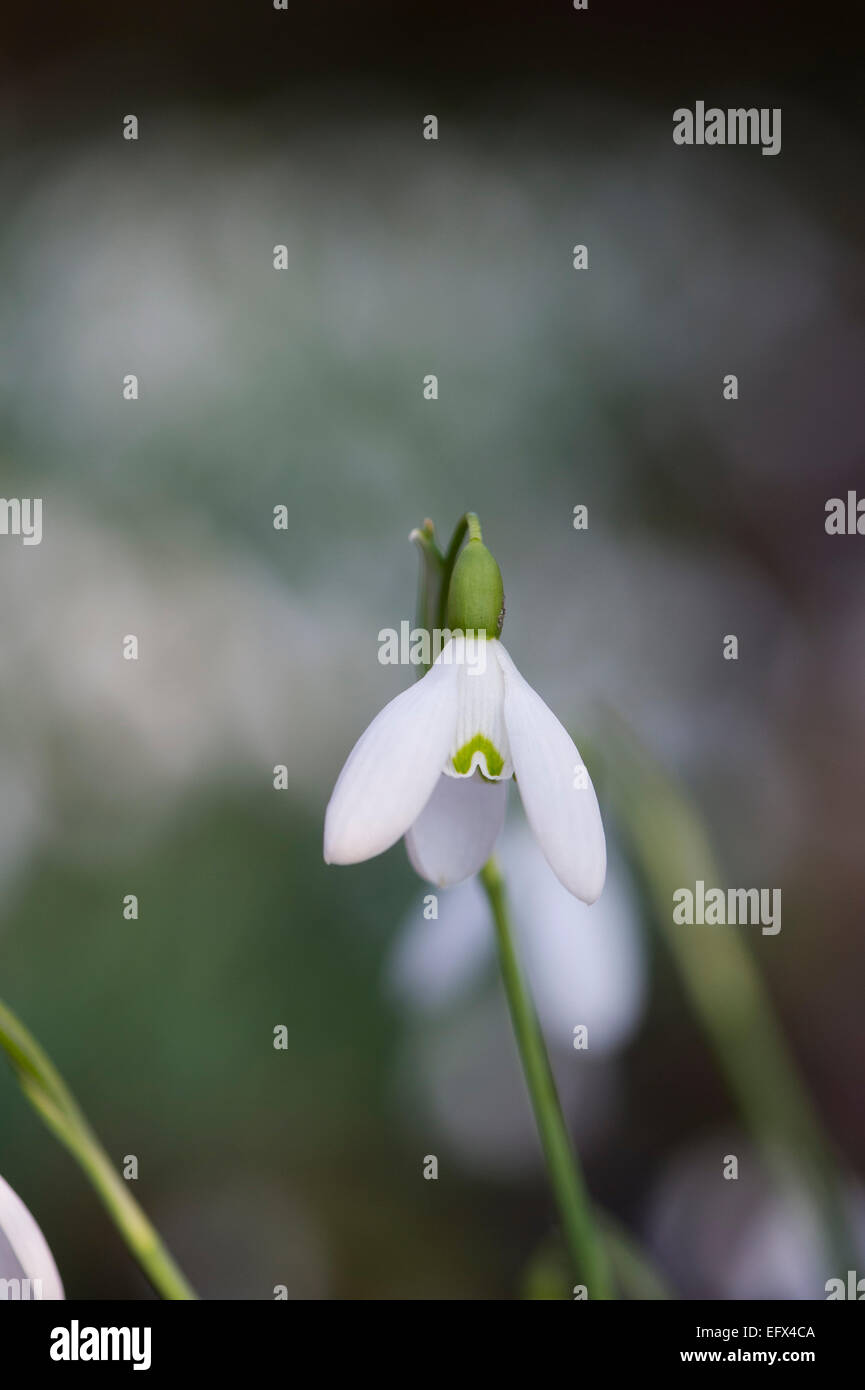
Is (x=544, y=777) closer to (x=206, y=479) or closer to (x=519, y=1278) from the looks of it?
(x=519, y=1278)

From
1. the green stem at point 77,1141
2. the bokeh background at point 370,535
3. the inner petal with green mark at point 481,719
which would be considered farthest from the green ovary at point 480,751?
the bokeh background at point 370,535

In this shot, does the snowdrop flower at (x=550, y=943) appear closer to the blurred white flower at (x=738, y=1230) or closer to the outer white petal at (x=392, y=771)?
the blurred white flower at (x=738, y=1230)

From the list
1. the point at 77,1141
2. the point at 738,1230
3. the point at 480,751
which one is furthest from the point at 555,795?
the point at 738,1230

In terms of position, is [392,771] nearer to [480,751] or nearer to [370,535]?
[480,751]

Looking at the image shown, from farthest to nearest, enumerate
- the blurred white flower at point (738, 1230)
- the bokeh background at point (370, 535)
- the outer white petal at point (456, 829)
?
the bokeh background at point (370, 535) → the blurred white flower at point (738, 1230) → the outer white petal at point (456, 829)

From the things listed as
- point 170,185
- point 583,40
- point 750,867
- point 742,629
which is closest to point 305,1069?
point 750,867

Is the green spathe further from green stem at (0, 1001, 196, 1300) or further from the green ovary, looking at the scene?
green stem at (0, 1001, 196, 1300)

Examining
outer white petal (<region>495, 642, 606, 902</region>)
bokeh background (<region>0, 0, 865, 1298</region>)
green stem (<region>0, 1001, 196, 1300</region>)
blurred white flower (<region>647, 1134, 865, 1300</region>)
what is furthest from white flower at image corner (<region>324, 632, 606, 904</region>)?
bokeh background (<region>0, 0, 865, 1298</region>)

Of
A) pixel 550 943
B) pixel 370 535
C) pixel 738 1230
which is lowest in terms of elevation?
pixel 738 1230
